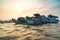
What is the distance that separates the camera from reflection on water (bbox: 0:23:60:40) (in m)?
1.47

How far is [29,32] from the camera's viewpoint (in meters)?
1.51

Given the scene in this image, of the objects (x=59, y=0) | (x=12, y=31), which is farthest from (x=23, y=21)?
(x=59, y=0)

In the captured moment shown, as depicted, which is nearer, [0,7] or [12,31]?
[12,31]

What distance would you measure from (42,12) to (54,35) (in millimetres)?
315

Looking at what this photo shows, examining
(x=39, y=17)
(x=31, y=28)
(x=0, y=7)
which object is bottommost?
(x=31, y=28)

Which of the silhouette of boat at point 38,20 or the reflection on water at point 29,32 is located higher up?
the silhouette of boat at point 38,20

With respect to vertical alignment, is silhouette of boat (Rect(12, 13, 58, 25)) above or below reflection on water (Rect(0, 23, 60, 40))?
above

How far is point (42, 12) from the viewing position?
1.58 m

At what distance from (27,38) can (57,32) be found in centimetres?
35

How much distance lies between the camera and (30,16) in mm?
1568

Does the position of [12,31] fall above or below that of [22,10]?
below

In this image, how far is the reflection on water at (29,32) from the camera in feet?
4.83

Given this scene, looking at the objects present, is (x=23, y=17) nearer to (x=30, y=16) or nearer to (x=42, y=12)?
(x=30, y=16)

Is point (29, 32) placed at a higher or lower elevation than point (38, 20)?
lower
